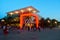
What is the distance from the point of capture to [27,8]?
51.4 metres

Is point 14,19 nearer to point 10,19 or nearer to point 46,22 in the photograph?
point 10,19

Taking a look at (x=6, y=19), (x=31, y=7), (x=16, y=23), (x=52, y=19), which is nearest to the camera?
(x=31, y=7)

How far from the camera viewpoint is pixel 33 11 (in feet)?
183

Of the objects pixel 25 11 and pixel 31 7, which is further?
pixel 25 11

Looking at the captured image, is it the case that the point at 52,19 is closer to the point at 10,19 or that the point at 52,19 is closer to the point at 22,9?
the point at 10,19

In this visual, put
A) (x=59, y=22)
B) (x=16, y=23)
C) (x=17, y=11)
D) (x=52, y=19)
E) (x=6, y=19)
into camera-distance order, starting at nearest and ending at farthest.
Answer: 1. (x=17, y=11)
2. (x=16, y=23)
3. (x=6, y=19)
4. (x=52, y=19)
5. (x=59, y=22)

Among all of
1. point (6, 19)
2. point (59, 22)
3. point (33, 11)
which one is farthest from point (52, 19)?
point (33, 11)

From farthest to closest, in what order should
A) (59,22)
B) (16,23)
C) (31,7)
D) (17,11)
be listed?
(59,22) < (16,23) < (17,11) < (31,7)

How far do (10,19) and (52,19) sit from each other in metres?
40.5

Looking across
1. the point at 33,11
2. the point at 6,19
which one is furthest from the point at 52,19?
the point at 33,11

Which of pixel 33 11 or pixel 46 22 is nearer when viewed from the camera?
pixel 33 11

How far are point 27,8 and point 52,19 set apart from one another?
67465mm

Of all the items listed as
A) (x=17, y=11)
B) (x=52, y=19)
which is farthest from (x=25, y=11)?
(x=52, y=19)

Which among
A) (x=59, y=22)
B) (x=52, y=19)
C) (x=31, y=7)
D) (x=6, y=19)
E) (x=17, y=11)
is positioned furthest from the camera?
(x=59, y=22)
